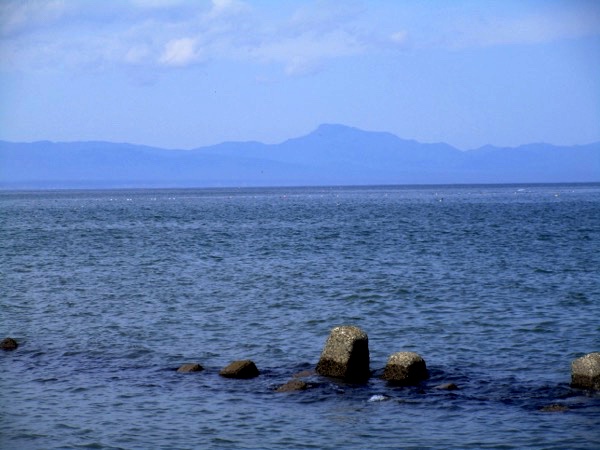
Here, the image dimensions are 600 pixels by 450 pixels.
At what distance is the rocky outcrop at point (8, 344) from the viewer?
2695 cm

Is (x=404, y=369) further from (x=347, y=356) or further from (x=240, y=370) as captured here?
(x=240, y=370)

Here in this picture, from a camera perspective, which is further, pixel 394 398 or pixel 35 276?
pixel 35 276

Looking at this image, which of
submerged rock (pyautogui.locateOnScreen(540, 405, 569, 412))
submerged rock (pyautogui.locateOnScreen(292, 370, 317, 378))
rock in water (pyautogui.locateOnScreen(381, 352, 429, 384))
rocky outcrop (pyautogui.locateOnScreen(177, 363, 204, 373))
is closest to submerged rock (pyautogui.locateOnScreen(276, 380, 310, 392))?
submerged rock (pyautogui.locateOnScreen(292, 370, 317, 378))

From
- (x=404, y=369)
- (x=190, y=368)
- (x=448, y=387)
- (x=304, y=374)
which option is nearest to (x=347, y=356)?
(x=304, y=374)

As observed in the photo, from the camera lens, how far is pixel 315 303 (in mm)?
35469

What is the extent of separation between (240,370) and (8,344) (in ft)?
28.2

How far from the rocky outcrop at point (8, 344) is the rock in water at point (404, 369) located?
1190 centimetres

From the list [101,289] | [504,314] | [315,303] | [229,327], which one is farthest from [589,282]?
[101,289]

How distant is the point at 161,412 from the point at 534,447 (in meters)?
8.00

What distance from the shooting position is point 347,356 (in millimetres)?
22188

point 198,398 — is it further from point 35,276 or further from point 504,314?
point 35,276

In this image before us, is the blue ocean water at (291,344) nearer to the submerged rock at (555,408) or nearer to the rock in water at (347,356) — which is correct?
the submerged rock at (555,408)

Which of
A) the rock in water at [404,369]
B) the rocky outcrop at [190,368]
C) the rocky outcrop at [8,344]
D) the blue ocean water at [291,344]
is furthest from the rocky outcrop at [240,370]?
the rocky outcrop at [8,344]

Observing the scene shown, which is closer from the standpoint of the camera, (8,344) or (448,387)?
(448,387)
